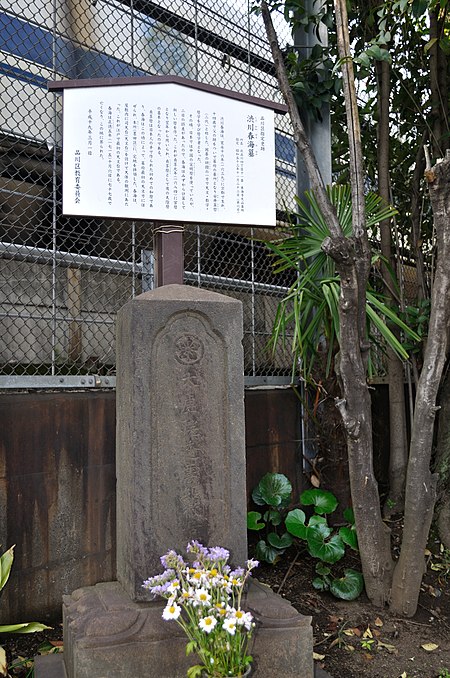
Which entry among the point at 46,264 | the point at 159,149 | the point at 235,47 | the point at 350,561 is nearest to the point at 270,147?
the point at 159,149

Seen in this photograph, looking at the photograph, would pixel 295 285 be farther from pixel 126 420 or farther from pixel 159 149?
pixel 126 420

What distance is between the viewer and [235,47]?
5.17 meters

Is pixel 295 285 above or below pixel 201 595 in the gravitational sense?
above

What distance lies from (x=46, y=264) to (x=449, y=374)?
311 cm

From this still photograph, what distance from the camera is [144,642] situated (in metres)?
2.58

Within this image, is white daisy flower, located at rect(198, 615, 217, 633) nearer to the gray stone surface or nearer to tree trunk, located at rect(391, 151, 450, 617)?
the gray stone surface

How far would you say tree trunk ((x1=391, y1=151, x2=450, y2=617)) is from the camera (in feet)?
12.4

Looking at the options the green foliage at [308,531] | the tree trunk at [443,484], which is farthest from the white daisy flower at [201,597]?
the tree trunk at [443,484]

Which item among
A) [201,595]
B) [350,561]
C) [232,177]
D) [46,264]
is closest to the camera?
[201,595]

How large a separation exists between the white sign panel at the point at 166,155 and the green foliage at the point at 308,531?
6.35ft

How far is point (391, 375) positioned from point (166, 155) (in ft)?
9.20

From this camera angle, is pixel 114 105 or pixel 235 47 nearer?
pixel 114 105

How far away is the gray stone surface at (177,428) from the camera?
9.34 ft

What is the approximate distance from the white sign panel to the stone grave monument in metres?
0.51
